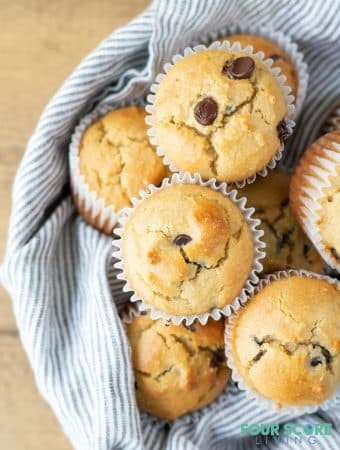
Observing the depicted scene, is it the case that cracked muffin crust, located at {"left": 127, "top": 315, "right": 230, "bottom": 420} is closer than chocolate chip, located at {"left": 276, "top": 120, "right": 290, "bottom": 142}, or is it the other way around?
chocolate chip, located at {"left": 276, "top": 120, "right": 290, "bottom": 142}

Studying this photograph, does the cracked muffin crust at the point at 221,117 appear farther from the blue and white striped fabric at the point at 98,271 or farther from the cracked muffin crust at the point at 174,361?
the cracked muffin crust at the point at 174,361

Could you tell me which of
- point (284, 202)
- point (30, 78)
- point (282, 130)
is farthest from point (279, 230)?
point (30, 78)

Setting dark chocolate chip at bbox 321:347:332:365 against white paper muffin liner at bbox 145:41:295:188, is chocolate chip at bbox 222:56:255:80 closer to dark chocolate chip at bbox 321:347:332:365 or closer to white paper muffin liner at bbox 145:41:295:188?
white paper muffin liner at bbox 145:41:295:188

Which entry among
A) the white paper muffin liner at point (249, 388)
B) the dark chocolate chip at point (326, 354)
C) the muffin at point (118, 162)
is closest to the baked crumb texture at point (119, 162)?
the muffin at point (118, 162)

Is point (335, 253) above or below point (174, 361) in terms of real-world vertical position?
above

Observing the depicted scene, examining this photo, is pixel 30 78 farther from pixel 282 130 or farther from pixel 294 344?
pixel 294 344

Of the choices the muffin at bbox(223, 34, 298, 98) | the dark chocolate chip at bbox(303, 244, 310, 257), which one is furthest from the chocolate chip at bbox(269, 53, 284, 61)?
the dark chocolate chip at bbox(303, 244, 310, 257)

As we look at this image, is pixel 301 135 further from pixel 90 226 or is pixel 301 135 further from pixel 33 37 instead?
pixel 33 37
